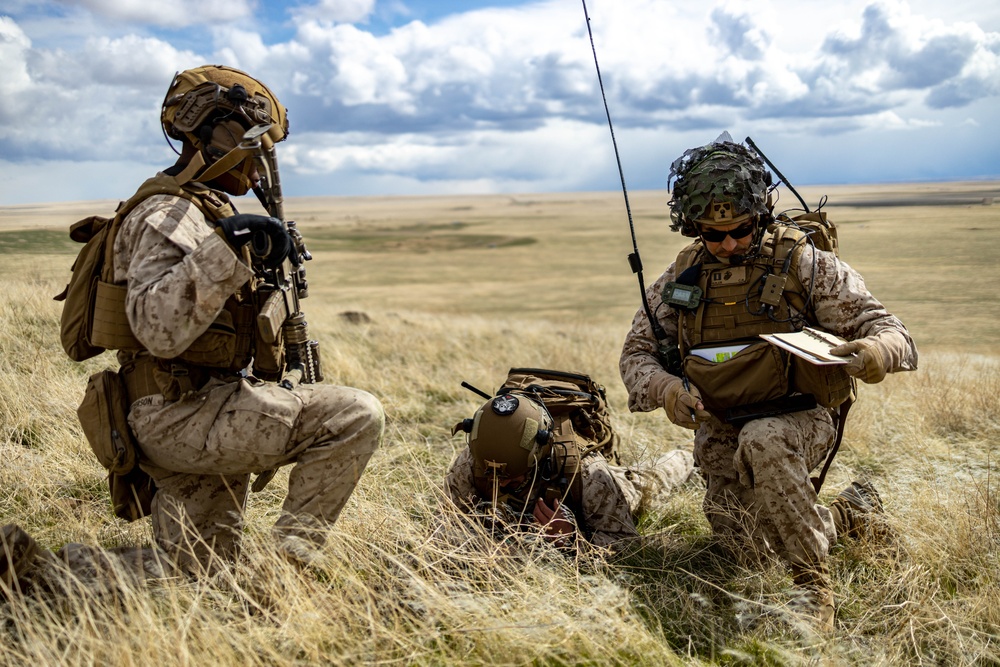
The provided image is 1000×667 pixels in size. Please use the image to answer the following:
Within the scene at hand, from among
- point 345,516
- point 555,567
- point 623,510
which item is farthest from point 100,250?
point 623,510

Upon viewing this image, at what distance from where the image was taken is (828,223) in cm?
474

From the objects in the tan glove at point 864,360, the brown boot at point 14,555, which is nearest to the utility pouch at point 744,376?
the tan glove at point 864,360

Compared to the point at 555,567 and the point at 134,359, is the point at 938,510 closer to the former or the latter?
the point at 555,567

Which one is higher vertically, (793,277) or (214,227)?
(214,227)

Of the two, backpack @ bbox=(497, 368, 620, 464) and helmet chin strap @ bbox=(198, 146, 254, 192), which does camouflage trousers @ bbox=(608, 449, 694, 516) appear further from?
helmet chin strap @ bbox=(198, 146, 254, 192)

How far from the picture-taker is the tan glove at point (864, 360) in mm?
3738

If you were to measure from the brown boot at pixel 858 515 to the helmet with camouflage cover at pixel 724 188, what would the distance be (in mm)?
1733

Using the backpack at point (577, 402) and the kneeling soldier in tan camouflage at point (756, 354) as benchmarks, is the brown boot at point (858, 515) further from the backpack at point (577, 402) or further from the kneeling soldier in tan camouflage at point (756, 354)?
the backpack at point (577, 402)

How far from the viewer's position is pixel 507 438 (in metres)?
4.36

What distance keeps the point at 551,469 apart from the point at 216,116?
8.56 ft

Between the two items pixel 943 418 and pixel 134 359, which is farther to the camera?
pixel 943 418

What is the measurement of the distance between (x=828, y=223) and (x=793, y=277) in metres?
0.65

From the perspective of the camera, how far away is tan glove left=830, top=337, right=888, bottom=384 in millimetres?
3738

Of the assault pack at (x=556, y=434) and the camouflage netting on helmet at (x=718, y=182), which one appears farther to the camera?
the assault pack at (x=556, y=434)
